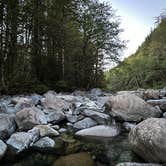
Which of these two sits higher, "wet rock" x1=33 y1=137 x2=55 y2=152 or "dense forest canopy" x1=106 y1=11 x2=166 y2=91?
"dense forest canopy" x1=106 y1=11 x2=166 y2=91

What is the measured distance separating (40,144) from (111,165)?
3.58 feet

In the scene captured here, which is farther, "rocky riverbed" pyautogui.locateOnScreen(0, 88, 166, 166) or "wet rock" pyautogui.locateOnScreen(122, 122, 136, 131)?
"wet rock" pyautogui.locateOnScreen(122, 122, 136, 131)

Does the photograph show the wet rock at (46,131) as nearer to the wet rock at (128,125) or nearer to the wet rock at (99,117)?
the wet rock at (99,117)

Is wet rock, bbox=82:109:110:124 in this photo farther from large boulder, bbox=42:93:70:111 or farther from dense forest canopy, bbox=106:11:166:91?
dense forest canopy, bbox=106:11:166:91

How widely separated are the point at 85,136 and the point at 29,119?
979mm

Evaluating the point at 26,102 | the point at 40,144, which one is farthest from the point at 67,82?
the point at 40,144

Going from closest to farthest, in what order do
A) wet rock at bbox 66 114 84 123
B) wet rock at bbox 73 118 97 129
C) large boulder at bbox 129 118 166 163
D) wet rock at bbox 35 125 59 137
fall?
large boulder at bbox 129 118 166 163 < wet rock at bbox 35 125 59 137 < wet rock at bbox 73 118 97 129 < wet rock at bbox 66 114 84 123

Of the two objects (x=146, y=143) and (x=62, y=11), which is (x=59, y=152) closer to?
(x=146, y=143)

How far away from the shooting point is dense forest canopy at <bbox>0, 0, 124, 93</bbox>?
9.19 m

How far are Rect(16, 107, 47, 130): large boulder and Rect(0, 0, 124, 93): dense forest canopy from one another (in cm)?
445

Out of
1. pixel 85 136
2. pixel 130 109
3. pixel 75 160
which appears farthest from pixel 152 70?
pixel 75 160

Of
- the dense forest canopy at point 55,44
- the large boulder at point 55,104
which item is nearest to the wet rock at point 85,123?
the large boulder at point 55,104

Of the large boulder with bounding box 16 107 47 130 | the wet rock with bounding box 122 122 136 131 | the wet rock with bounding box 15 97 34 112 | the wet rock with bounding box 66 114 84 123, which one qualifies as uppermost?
the wet rock with bounding box 15 97 34 112

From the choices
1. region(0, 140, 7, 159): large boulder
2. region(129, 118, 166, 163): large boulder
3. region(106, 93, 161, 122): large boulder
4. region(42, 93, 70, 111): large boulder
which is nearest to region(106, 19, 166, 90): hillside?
region(42, 93, 70, 111): large boulder
